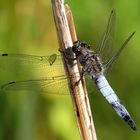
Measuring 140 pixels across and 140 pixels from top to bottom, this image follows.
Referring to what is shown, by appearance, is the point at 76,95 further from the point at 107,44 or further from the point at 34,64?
the point at 107,44

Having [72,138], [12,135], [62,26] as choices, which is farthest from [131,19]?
[62,26]

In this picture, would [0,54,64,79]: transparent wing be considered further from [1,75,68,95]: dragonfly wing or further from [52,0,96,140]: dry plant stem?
[52,0,96,140]: dry plant stem

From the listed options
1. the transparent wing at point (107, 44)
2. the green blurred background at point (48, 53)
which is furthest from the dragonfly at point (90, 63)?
the green blurred background at point (48, 53)

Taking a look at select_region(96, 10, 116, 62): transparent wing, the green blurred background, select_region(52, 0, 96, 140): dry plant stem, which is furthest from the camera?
the green blurred background

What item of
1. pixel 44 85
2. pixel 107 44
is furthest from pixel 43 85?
pixel 107 44

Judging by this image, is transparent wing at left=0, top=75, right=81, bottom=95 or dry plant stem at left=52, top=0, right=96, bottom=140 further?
transparent wing at left=0, top=75, right=81, bottom=95

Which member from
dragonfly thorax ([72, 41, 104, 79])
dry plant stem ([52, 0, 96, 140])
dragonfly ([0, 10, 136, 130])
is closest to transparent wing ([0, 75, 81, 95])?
dragonfly ([0, 10, 136, 130])
